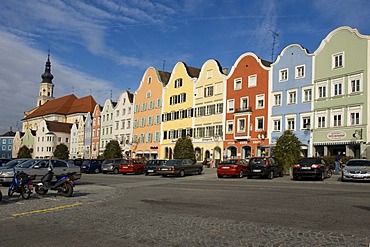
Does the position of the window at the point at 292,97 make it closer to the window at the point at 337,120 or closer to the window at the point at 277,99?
the window at the point at 277,99

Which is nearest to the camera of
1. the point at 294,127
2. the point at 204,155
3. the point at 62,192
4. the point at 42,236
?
the point at 42,236

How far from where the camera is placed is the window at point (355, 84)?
40.4 metres

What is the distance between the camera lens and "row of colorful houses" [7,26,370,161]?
4138 centimetres

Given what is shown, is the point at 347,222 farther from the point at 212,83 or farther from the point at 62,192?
the point at 212,83

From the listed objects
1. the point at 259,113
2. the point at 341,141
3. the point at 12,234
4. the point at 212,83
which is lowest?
the point at 12,234

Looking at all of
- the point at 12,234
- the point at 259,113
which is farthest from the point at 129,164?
the point at 12,234

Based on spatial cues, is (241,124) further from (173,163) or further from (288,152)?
(173,163)

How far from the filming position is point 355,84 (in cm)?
4091

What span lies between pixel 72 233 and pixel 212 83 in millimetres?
51628

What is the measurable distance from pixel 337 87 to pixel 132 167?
2232 cm

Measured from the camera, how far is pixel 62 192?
17000 millimetres

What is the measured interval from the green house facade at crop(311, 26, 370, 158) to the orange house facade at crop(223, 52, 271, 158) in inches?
291

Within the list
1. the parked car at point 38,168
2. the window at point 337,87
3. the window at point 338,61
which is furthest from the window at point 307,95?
the parked car at point 38,168

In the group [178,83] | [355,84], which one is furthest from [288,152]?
[178,83]
